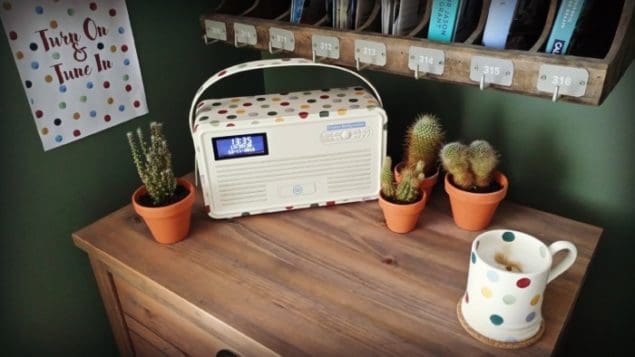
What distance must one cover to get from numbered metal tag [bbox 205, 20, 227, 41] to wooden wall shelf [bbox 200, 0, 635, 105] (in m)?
0.08

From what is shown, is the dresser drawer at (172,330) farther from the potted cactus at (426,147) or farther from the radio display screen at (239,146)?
the potted cactus at (426,147)

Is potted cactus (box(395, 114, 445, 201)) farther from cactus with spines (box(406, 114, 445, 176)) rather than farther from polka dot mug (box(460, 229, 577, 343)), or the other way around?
polka dot mug (box(460, 229, 577, 343))

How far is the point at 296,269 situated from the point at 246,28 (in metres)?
0.53

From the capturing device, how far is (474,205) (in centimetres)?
94

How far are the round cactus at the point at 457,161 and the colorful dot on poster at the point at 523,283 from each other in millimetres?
288

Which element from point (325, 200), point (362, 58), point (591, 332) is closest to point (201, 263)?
point (325, 200)

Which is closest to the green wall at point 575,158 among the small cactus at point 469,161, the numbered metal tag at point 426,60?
the small cactus at point 469,161

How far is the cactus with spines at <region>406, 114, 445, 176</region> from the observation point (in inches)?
38.4

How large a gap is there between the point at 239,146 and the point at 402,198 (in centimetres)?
34

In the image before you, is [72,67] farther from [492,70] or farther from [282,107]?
[492,70]

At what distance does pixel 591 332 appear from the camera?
116 cm

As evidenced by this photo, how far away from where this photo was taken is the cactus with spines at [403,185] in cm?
93

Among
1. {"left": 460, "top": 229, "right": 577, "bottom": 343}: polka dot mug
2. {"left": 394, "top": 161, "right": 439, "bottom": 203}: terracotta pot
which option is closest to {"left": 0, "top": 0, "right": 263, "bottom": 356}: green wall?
{"left": 394, "top": 161, "right": 439, "bottom": 203}: terracotta pot

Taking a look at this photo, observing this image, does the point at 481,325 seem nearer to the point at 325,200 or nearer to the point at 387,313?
the point at 387,313
